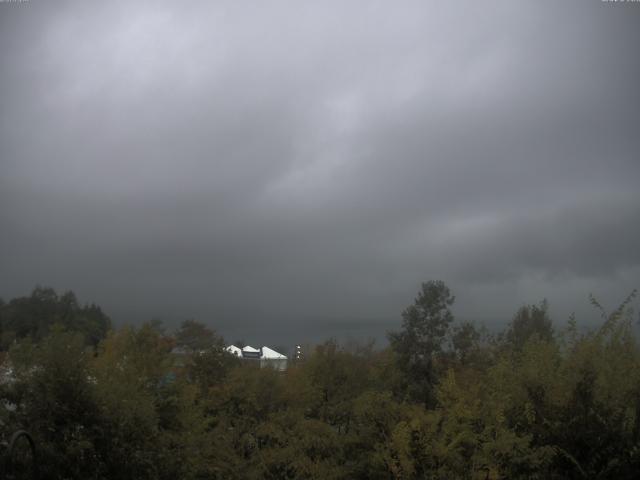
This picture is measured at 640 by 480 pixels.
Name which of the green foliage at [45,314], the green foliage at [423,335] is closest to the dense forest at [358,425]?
the green foliage at [423,335]

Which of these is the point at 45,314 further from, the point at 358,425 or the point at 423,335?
the point at 358,425

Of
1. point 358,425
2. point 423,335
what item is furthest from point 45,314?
point 358,425

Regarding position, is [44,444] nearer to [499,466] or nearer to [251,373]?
[499,466]

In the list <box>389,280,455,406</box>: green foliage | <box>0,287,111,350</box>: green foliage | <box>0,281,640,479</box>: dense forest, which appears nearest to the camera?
<box>0,281,640,479</box>: dense forest

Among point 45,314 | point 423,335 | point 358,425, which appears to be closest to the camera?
point 358,425

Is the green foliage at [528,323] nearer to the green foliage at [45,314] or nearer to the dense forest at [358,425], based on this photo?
the dense forest at [358,425]

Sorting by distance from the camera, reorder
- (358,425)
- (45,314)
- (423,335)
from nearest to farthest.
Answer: (358,425) → (423,335) → (45,314)

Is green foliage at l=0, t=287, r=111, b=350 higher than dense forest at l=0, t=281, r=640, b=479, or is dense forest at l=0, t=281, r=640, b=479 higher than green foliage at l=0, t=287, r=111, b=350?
green foliage at l=0, t=287, r=111, b=350

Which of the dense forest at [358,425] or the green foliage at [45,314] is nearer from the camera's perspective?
the dense forest at [358,425]

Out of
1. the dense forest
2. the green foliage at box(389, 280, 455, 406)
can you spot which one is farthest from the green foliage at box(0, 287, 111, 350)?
the dense forest

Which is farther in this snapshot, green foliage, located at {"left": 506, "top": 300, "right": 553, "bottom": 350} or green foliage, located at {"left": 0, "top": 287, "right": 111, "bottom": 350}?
green foliage, located at {"left": 0, "top": 287, "right": 111, "bottom": 350}

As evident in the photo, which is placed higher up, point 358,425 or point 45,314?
point 45,314

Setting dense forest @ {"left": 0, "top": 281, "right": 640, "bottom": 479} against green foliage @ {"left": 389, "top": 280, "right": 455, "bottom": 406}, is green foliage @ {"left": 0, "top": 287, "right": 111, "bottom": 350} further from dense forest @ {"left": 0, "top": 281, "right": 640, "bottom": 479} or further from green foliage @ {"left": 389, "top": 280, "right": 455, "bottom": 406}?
dense forest @ {"left": 0, "top": 281, "right": 640, "bottom": 479}

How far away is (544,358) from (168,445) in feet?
37.8
